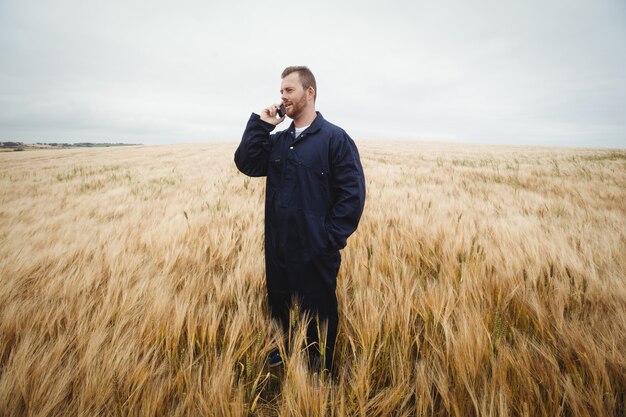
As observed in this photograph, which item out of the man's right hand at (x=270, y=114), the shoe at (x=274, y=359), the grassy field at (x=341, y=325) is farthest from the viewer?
the man's right hand at (x=270, y=114)

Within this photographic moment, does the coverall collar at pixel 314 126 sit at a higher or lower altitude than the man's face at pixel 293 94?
lower

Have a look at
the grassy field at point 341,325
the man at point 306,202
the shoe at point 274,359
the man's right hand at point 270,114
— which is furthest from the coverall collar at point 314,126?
the shoe at point 274,359

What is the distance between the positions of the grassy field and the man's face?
3.91 ft

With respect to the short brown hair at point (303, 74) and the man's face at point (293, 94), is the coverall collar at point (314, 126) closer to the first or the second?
the man's face at point (293, 94)

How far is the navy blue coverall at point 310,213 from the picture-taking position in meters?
1.30

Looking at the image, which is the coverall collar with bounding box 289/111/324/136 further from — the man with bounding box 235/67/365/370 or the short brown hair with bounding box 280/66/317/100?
the short brown hair with bounding box 280/66/317/100

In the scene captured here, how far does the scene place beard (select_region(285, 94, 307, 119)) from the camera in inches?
56.7

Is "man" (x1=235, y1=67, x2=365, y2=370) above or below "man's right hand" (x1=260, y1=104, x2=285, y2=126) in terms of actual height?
below

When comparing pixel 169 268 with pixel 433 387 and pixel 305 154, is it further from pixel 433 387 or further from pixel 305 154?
pixel 433 387

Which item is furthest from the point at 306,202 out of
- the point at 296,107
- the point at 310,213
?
the point at 296,107

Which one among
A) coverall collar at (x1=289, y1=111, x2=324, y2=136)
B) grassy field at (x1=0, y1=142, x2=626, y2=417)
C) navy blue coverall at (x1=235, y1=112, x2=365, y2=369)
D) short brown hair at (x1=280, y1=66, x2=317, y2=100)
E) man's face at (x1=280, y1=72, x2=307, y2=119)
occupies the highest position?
short brown hair at (x1=280, y1=66, x2=317, y2=100)

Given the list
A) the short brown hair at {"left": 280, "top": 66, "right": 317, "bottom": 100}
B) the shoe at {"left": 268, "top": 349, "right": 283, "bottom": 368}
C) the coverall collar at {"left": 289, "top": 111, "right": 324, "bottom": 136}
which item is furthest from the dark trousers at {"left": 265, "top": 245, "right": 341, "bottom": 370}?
the short brown hair at {"left": 280, "top": 66, "right": 317, "bottom": 100}

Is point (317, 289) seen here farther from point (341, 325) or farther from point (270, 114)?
point (270, 114)

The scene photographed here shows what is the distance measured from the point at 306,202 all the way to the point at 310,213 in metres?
0.07
